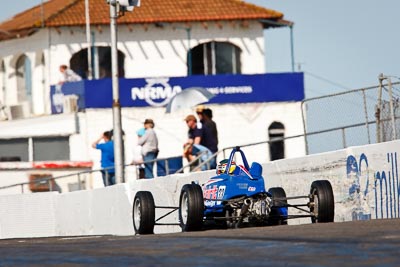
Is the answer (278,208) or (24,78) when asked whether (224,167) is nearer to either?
(278,208)

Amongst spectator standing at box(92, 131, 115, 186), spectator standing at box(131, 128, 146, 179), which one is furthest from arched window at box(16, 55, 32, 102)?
spectator standing at box(92, 131, 115, 186)

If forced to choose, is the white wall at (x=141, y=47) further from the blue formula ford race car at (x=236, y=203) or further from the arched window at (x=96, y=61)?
the blue formula ford race car at (x=236, y=203)

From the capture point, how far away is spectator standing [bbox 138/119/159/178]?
89.8 ft

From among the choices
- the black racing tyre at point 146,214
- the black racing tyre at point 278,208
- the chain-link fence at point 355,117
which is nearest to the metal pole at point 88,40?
the chain-link fence at point 355,117

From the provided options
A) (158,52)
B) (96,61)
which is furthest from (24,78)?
(158,52)

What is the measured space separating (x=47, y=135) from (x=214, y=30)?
1009 cm

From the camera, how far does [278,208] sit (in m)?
18.7

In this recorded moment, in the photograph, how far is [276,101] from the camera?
41.8 metres

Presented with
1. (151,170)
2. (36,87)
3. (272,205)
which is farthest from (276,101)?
(272,205)

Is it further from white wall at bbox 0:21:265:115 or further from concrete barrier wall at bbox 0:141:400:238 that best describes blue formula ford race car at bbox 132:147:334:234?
white wall at bbox 0:21:265:115

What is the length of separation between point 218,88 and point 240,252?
103ft

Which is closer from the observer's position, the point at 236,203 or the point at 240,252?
the point at 240,252

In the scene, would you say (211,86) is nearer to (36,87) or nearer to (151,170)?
(36,87)

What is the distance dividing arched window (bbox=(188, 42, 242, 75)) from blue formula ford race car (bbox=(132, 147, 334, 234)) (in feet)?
94.4
